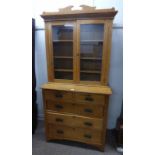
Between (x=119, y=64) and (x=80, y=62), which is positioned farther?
(x=119, y=64)

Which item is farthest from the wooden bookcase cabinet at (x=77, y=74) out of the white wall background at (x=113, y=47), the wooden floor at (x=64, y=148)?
the white wall background at (x=113, y=47)

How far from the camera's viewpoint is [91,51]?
188cm

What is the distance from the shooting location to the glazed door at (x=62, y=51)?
186cm

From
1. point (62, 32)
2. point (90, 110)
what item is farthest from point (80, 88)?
point (62, 32)

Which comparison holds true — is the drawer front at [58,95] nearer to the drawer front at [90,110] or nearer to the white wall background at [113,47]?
the drawer front at [90,110]

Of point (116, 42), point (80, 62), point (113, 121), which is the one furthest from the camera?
point (113, 121)

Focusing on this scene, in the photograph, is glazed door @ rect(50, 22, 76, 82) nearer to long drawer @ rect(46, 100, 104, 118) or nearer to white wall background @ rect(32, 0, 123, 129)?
long drawer @ rect(46, 100, 104, 118)

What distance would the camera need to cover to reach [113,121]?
229 centimetres

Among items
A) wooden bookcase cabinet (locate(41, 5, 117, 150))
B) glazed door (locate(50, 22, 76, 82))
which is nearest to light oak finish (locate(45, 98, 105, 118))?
wooden bookcase cabinet (locate(41, 5, 117, 150))

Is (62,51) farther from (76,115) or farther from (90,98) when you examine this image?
(76,115)
